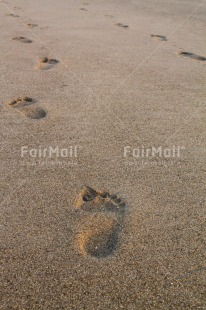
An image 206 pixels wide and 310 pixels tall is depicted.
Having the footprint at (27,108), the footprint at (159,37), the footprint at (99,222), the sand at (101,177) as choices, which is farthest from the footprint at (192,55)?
the footprint at (99,222)

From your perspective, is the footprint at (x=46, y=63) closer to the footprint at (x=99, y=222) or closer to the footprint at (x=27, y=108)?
the footprint at (x=27, y=108)

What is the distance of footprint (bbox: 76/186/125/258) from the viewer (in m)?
1.29

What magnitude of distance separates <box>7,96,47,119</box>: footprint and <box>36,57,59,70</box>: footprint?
26.0 inches

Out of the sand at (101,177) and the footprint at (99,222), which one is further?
the footprint at (99,222)

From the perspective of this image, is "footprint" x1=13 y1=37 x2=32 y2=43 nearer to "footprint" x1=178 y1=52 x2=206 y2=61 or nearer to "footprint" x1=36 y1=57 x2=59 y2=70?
"footprint" x1=36 y1=57 x2=59 y2=70

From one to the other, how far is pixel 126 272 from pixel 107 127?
106cm

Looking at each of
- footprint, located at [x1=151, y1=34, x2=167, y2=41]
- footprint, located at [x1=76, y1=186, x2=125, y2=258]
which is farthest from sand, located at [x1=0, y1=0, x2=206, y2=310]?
footprint, located at [x1=151, y1=34, x2=167, y2=41]

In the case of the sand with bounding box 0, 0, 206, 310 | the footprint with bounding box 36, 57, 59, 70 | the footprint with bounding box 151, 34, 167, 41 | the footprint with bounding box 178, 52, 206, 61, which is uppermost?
the footprint with bounding box 151, 34, 167, 41

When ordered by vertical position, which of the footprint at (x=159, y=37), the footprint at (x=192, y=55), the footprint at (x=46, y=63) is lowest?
the footprint at (x=46, y=63)

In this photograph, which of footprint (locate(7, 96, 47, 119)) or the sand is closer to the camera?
the sand

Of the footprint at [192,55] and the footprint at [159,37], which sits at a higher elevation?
the footprint at [159,37]

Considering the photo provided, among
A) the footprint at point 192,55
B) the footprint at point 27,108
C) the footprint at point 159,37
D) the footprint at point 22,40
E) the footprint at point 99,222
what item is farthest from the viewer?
the footprint at point 159,37

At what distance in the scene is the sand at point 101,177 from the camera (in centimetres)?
117

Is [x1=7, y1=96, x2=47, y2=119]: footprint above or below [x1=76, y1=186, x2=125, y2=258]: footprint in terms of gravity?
above
